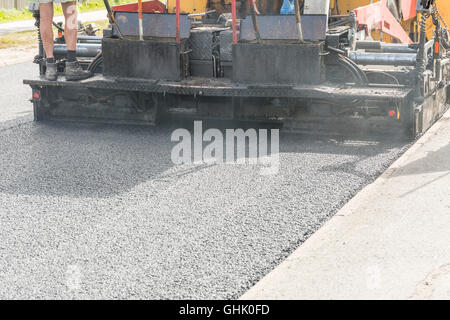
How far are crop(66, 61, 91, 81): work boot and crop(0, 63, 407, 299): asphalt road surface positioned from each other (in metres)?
0.58

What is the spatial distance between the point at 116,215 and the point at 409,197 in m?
2.19

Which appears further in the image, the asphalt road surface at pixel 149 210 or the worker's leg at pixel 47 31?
the worker's leg at pixel 47 31

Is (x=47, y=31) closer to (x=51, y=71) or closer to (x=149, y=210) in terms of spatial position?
(x=51, y=71)

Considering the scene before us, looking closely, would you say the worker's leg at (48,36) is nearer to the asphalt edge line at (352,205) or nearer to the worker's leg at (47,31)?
the worker's leg at (47,31)

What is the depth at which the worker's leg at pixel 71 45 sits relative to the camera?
855cm

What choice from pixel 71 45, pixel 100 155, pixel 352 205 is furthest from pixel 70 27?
pixel 352 205

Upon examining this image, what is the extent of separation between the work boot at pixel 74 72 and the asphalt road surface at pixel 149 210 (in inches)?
22.7

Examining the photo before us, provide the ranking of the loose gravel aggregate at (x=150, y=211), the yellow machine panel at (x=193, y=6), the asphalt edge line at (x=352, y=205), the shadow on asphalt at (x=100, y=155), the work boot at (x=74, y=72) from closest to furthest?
the loose gravel aggregate at (x=150, y=211)
the asphalt edge line at (x=352, y=205)
the shadow on asphalt at (x=100, y=155)
the work boot at (x=74, y=72)
the yellow machine panel at (x=193, y=6)

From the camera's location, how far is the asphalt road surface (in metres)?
4.51

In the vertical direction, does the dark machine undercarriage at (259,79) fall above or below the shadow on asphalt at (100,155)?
above

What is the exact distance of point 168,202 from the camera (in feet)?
19.5

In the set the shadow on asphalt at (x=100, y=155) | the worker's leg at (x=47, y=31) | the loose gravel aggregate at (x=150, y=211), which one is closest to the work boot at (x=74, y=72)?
the worker's leg at (x=47, y=31)
